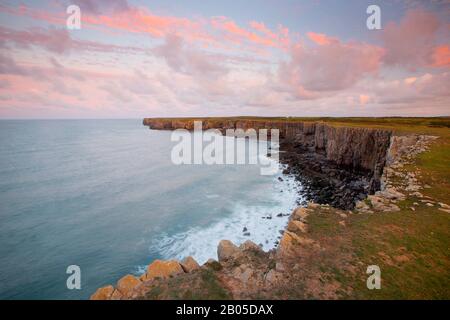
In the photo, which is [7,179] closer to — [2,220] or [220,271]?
[2,220]

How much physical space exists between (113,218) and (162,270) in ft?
62.3

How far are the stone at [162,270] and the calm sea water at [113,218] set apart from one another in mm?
9067

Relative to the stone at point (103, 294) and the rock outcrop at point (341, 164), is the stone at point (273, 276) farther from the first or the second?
the rock outcrop at point (341, 164)

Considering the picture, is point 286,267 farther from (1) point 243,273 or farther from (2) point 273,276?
(1) point 243,273

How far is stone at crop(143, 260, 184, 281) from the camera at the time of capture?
9.49 metres

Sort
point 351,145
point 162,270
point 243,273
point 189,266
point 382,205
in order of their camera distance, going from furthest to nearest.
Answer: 1. point 351,145
2. point 382,205
3. point 189,266
4. point 162,270
5. point 243,273

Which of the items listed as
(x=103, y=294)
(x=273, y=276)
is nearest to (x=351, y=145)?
(x=273, y=276)

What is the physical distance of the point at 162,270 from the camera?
31.7 feet

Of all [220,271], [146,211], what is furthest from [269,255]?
[146,211]

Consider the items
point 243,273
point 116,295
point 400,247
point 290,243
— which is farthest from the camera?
point 290,243

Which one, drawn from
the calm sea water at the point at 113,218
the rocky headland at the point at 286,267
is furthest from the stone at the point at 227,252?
the calm sea water at the point at 113,218

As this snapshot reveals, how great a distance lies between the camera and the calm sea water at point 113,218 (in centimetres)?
1717

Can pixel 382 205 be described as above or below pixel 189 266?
above
